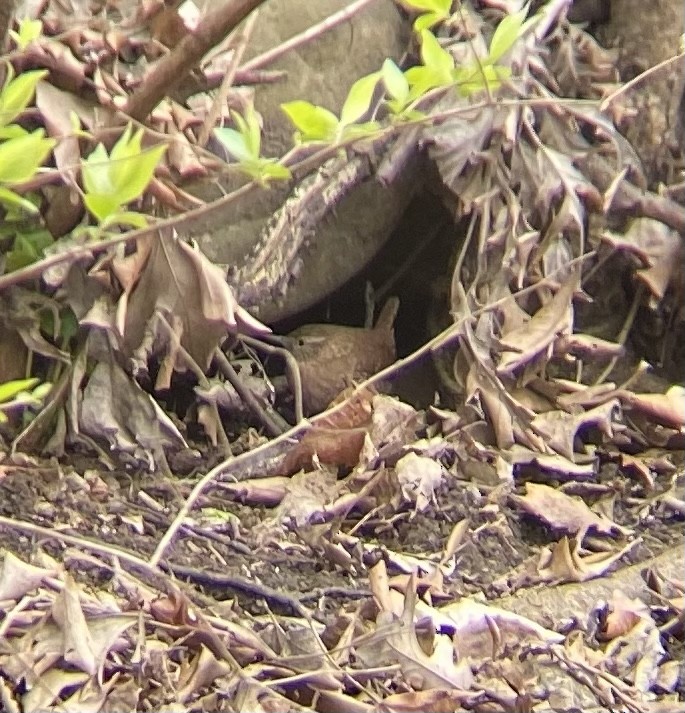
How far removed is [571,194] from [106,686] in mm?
909

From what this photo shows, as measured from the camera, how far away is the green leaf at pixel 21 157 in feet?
2.43

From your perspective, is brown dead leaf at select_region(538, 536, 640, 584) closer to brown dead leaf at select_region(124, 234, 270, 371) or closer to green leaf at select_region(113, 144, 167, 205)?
brown dead leaf at select_region(124, 234, 270, 371)

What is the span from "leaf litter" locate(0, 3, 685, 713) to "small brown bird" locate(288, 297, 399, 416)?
0.13 metres

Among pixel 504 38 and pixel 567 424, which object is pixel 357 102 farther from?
pixel 567 424

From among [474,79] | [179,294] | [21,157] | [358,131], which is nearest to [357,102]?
[358,131]

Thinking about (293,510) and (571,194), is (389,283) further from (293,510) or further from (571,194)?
(293,510)

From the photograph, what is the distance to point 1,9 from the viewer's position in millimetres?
1206

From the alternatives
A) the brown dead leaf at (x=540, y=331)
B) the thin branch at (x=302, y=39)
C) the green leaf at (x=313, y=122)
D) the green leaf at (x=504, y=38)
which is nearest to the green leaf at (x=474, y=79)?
the green leaf at (x=504, y=38)

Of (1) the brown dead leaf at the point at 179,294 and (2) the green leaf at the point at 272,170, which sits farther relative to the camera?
(1) the brown dead leaf at the point at 179,294

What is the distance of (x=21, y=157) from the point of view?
0.75 meters

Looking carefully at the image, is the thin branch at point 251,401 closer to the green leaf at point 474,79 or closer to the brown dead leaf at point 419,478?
the brown dead leaf at point 419,478

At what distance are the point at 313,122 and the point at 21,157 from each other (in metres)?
0.24

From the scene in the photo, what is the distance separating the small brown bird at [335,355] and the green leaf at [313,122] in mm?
508

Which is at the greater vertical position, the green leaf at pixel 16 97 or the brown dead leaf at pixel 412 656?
the green leaf at pixel 16 97
